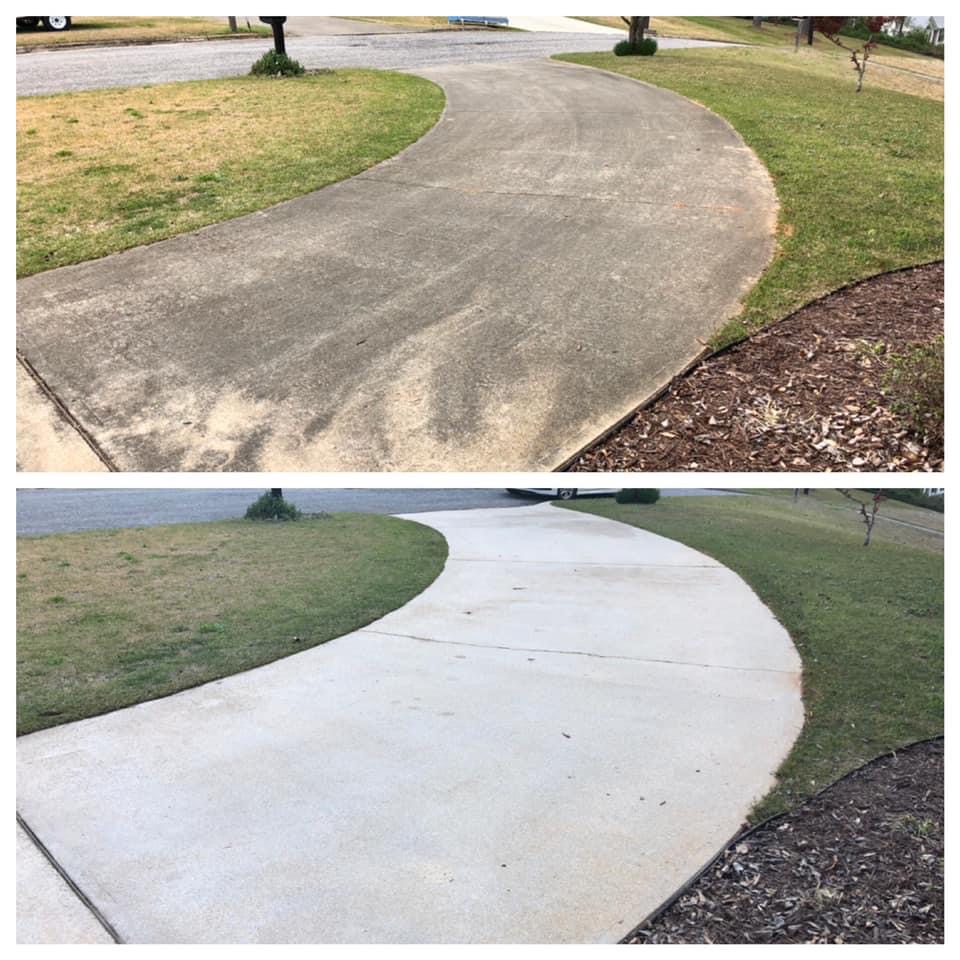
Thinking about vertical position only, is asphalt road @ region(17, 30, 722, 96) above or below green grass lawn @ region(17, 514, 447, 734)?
above

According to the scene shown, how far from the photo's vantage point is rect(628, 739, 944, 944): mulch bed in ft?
11.4

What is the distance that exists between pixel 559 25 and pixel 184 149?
6.74 metres

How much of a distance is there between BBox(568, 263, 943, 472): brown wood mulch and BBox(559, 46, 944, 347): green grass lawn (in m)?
0.25

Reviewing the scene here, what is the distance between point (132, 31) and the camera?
15.3 m

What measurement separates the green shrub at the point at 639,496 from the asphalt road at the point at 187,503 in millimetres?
190

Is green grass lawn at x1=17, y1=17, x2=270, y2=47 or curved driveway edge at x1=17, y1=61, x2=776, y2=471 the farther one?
green grass lawn at x1=17, y1=17, x2=270, y2=47

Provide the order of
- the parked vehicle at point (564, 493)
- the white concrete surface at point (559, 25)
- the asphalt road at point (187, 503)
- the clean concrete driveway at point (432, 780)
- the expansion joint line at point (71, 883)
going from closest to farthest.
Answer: the expansion joint line at point (71, 883), the clean concrete driveway at point (432, 780), the parked vehicle at point (564, 493), the asphalt road at point (187, 503), the white concrete surface at point (559, 25)

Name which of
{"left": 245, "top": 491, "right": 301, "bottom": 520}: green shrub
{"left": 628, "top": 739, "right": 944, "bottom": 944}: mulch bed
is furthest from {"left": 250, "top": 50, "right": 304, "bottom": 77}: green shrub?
{"left": 628, "top": 739, "right": 944, "bottom": 944}: mulch bed

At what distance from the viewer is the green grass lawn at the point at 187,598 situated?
568 cm

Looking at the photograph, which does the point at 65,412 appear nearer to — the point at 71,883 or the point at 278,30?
the point at 71,883

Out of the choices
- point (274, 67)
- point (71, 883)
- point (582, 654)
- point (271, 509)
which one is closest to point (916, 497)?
point (582, 654)

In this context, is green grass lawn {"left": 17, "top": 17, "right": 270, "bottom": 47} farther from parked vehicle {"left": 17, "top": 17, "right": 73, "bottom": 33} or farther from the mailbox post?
the mailbox post

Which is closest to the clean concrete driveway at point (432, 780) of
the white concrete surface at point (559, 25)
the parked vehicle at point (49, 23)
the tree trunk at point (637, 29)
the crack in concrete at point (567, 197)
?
the crack in concrete at point (567, 197)

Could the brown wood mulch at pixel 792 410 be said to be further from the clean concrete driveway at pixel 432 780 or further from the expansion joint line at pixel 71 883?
the expansion joint line at pixel 71 883
